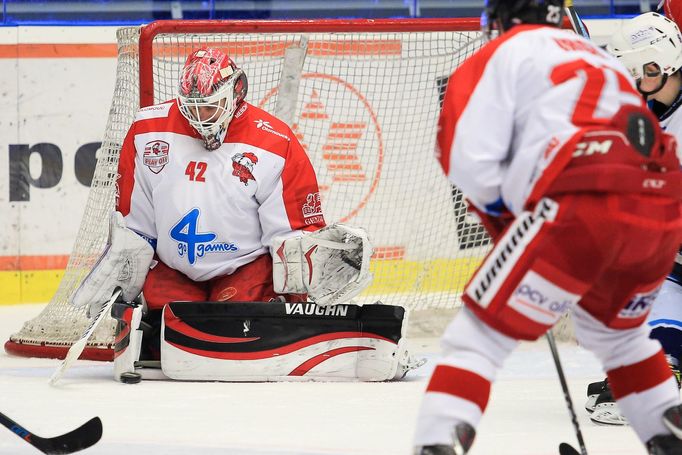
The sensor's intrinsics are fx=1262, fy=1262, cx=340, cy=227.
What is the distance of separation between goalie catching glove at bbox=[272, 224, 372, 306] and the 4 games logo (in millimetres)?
212

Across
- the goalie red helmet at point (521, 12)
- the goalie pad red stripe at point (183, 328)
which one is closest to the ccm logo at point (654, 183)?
the goalie red helmet at point (521, 12)

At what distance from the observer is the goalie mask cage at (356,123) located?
461cm

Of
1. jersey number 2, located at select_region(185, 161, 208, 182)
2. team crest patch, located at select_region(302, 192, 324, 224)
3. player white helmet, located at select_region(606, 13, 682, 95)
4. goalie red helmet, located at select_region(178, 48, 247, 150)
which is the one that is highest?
player white helmet, located at select_region(606, 13, 682, 95)

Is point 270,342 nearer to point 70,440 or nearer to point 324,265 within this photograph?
point 324,265

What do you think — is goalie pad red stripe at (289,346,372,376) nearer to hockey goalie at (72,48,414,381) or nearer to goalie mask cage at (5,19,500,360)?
hockey goalie at (72,48,414,381)

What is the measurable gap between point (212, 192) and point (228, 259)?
23 cm

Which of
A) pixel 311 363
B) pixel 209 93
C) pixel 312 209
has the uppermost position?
pixel 209 93

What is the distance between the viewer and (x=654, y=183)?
6.77ft

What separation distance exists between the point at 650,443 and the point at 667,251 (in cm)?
37

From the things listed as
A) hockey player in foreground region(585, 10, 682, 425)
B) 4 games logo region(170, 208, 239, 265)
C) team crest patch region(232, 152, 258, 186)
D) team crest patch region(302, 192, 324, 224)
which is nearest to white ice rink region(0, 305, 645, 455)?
hockey player in foreground region(585, 10, 682, 425)

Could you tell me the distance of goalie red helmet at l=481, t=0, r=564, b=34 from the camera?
221 cm

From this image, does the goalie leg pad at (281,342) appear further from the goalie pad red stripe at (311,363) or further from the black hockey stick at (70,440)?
the black hockey stick at (70,440)


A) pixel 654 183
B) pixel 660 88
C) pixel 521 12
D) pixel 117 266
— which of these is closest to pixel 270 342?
pixel 117 266

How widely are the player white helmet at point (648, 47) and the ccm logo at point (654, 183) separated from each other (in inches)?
44.9
